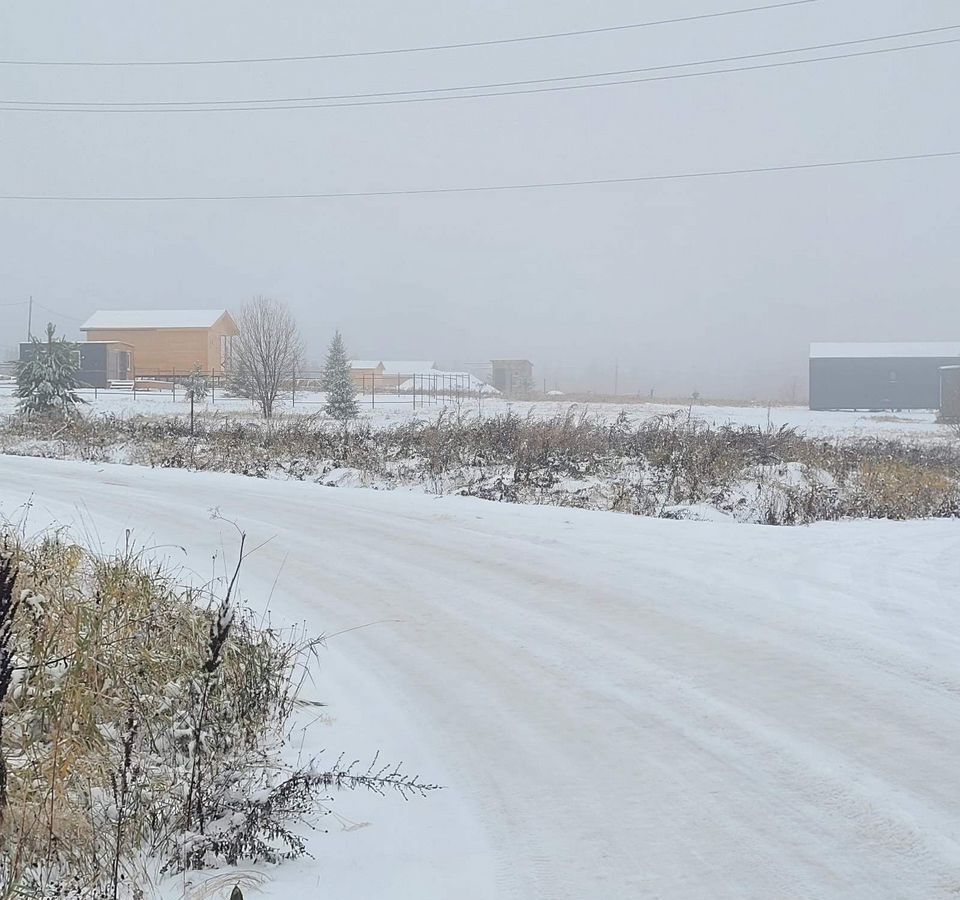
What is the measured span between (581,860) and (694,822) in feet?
1.76

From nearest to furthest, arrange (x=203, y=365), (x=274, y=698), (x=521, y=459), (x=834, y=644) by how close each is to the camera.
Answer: (x=274, y=698) < (x=834, y=644) < (x=521, y=459) < (x=203, y=365)

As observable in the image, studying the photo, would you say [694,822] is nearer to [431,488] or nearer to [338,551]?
[338,551]

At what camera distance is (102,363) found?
2146 inches

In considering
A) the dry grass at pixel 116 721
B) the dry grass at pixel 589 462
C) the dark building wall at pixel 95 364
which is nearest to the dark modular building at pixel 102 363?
the dark building wall at pixel 95 364

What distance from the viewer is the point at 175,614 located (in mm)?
5145

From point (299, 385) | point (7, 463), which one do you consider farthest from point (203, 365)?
point (7, 463)

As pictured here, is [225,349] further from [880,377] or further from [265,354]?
[880,377]

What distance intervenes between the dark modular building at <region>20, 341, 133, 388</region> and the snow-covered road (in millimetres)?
47957

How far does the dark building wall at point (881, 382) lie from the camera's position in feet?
206

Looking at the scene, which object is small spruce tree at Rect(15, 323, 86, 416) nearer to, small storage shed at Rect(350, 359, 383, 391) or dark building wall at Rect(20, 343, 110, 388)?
dark building wall at Rect(20, 343, 110, 388)

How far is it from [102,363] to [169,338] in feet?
21.9

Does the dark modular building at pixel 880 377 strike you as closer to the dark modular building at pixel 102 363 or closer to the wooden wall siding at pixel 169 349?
the wooden wall siding at pixel 169 349

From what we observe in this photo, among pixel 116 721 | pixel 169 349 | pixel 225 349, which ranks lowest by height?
pixel 116 721

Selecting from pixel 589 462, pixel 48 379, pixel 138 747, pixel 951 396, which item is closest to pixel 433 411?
pixel 48 379
